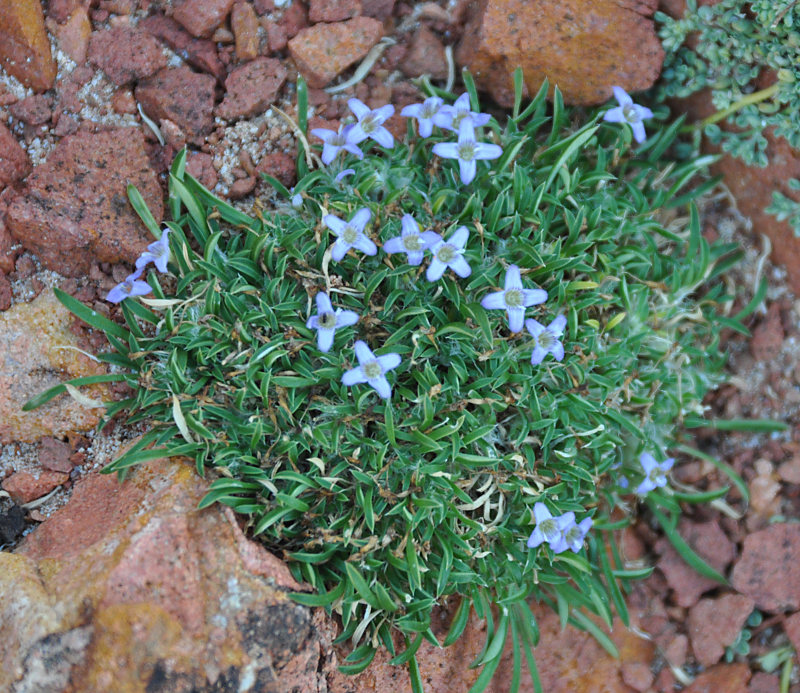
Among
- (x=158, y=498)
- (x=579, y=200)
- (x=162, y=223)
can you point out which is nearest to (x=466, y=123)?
(x=579, y=200)

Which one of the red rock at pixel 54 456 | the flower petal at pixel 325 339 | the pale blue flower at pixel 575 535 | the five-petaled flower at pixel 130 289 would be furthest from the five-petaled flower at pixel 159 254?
the pale blue flower at pixel 575 535

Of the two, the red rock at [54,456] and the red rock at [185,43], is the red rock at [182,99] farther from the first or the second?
the red rock at [54,456]

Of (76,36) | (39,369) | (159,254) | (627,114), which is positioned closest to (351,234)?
(159,254)

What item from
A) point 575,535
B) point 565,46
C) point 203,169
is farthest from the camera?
point 565,46

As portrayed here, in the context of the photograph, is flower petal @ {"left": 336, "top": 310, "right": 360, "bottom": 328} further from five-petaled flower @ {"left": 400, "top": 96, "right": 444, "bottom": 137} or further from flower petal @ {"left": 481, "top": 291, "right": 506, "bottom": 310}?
five-petaled flower @ {"left": 400, "top": 96, "right": 444, "bottom": 137}

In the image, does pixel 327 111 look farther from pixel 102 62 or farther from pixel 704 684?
pixel 704 684

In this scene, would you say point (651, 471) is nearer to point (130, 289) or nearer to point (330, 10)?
point (130, 289)

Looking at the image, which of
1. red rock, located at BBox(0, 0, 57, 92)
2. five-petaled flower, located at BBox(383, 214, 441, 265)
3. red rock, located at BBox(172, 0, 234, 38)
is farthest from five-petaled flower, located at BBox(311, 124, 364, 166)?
red rock, located at BBox(0, 0, 57, 92)
